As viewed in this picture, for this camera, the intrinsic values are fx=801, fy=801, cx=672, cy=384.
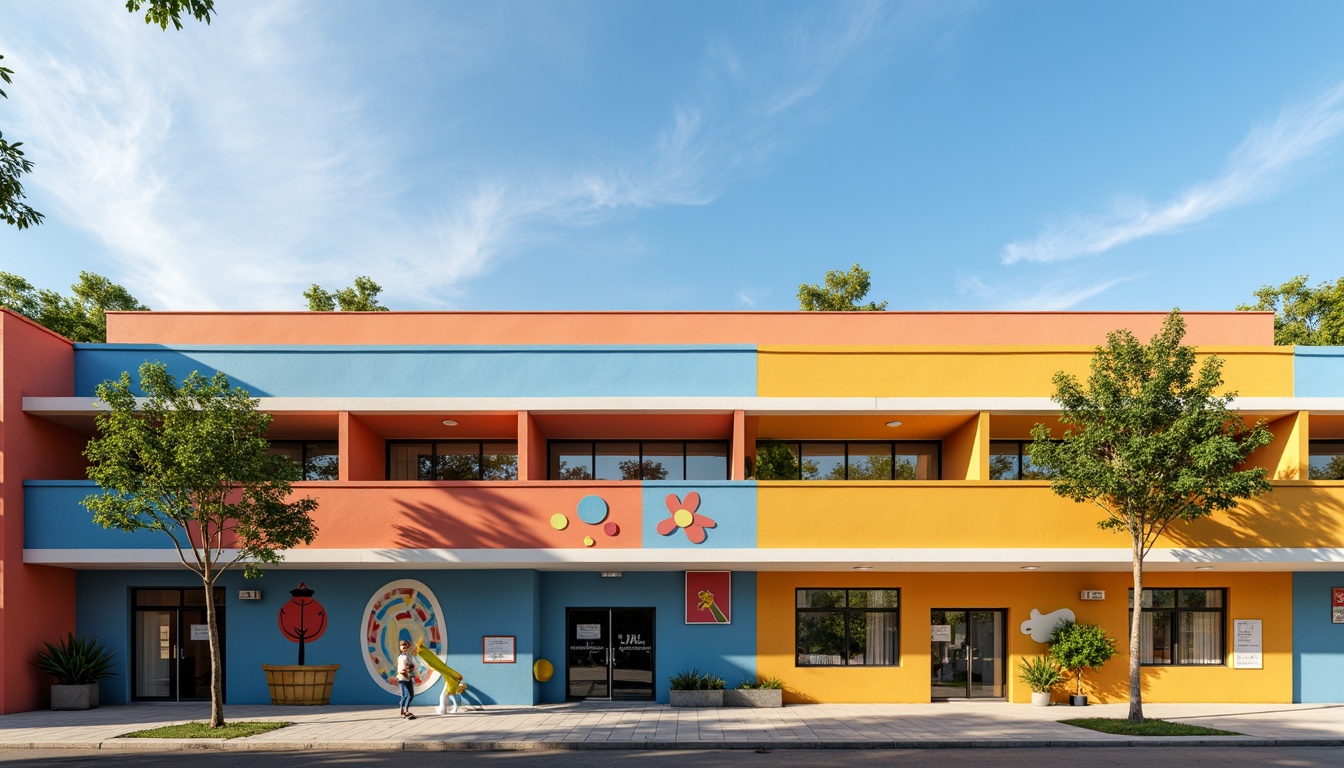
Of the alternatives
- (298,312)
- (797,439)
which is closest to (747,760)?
(797,439)

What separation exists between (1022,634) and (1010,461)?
4.07 metres

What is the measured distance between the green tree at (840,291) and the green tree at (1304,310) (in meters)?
13.7

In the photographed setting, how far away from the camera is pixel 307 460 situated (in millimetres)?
19766

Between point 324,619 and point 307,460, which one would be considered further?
point 307,460

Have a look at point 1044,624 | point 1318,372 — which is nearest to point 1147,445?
point 1044,624

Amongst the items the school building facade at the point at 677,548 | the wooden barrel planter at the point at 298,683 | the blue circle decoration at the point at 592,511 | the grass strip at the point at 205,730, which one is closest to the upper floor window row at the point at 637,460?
the school building facade at the point at 677,548

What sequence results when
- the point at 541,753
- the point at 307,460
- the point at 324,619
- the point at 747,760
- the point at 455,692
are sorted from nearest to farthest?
the point at 747,760 → the point at 541,753 → the point at 455,692 → the point at 324,619 → the point at 307,460

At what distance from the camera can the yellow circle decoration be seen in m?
17.6

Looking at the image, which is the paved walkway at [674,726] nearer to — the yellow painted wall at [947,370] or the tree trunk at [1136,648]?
the tree trunk at [1136,648]

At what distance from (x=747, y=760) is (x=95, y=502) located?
12.1 metres

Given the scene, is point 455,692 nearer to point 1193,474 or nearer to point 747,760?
point 747,760

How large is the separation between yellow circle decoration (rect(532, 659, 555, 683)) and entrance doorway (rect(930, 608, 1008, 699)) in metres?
8.77

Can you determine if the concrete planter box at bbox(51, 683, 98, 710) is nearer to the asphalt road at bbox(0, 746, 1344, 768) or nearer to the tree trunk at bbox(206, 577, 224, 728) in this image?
the asphalt road at bbox(0, 746, 1344, 768)

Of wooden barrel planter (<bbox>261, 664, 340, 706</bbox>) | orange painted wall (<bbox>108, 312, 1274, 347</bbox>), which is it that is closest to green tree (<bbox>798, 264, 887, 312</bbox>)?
orange painted wall (<bbox>108, 312, 1274, 347</bbox>)
